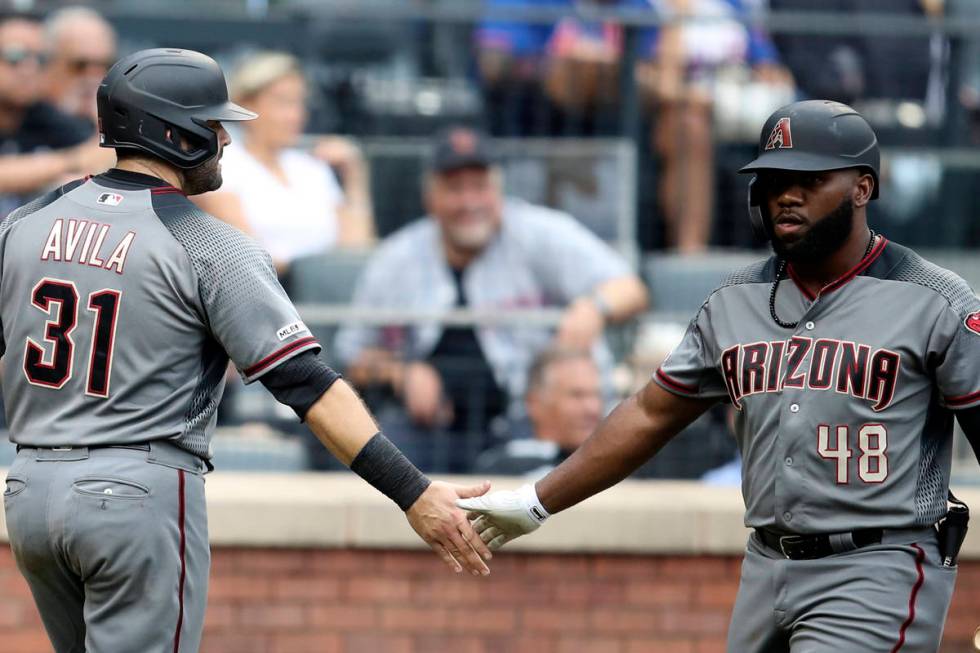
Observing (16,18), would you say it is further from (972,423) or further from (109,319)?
(972,423)

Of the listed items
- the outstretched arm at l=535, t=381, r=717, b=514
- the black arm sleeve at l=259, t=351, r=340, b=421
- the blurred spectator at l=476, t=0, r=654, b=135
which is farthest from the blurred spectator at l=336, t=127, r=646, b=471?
the black arm sleeve at l=259, t=351, r=340, b=421

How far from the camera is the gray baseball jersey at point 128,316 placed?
3980 millimetres

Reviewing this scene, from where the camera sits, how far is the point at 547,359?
645cm

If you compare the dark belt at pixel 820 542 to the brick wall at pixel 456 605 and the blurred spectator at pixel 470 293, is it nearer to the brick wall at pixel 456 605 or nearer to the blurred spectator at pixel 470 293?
the brick wall at pixel 456 605

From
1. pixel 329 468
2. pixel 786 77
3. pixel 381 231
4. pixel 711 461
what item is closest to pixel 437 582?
pixel 329 468

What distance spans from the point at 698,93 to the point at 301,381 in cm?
389

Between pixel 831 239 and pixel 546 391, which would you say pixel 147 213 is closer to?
pixel 831 239

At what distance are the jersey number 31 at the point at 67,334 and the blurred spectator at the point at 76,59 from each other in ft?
11.2

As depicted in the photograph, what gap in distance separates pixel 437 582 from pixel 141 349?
2.16 metres

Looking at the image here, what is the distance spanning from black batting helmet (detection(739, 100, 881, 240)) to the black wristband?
4.01ft

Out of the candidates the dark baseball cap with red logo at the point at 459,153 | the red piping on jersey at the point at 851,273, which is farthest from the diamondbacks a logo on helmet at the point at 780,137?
the dark baseball cap with red logo at the point at 459,153

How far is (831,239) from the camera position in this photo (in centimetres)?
403

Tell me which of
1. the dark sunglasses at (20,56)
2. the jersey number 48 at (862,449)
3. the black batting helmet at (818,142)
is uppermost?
the black batting helmet at (818,142)

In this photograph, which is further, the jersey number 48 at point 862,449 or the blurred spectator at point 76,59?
the blurred spectator at point 76,59
